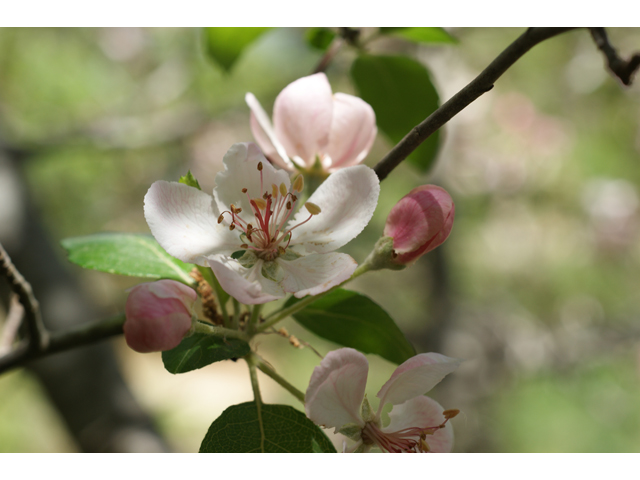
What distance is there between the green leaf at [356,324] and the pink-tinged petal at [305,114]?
163 millimetres

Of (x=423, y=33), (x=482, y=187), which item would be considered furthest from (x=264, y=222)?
(x=482, y=187)

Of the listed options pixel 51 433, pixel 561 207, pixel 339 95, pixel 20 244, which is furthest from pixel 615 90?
pixel 51 433

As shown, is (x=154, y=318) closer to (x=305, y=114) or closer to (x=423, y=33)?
(x=305, y=114)

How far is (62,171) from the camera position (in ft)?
9.17

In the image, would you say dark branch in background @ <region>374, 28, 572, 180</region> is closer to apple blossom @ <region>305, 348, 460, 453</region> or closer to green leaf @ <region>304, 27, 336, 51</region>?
apple blossom @ <region>305, 348, 460, 453</region>

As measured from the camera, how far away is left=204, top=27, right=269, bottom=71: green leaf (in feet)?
2.50

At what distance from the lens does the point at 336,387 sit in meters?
0.39

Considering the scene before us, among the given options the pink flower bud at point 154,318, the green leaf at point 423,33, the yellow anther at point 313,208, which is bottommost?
the pink flower bud at point 154,318

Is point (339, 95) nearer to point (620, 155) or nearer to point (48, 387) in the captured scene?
point (48, 387)

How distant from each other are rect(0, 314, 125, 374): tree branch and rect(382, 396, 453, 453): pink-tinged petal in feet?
0.99

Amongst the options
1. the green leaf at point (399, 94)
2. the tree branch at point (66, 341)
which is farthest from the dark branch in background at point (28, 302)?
the green leaf at point (399, 94)

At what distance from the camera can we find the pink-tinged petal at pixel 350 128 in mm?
520

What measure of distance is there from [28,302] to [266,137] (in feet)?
1.00

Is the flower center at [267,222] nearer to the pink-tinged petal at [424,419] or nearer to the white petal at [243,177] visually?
the white petal at [243,177]
